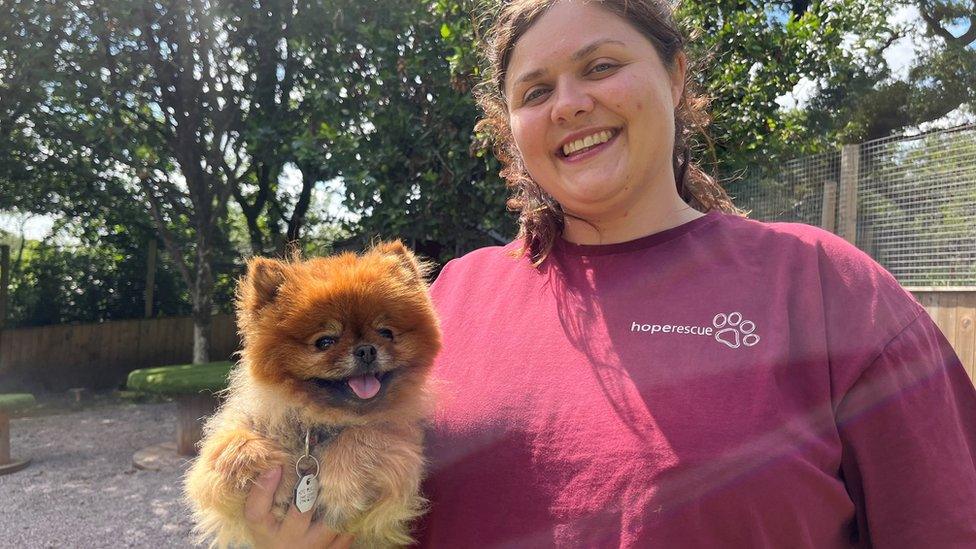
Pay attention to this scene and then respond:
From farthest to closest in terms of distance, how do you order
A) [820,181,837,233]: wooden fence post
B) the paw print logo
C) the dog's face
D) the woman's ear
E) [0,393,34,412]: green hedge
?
[0,393,34,412]: green hedge < [820,181,837,233]: wooden fence post < the woman's ear < the dog's face < the paw print logo

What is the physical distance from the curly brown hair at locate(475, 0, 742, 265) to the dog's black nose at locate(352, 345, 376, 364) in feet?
1.89

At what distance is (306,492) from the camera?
1872mm

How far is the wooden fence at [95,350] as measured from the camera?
507 inches

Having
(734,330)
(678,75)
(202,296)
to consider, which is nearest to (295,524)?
(734,330)

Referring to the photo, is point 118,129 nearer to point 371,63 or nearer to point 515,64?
point 371,63

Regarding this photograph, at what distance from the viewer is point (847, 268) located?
5.28 feet

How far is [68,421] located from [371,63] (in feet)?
27.9

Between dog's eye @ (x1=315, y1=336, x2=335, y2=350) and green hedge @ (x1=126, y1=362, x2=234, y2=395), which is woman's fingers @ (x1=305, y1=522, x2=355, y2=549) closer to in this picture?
dog's eye @ (x1=315, y1=336, x2=335, y2=350)

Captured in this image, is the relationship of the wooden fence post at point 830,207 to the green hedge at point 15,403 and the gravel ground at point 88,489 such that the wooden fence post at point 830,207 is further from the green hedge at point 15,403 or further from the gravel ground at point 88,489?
the green hedge at point 15,403

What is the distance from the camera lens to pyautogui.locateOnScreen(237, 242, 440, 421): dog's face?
76.5 inches

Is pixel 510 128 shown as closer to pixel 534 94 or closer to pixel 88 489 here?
pixel 534 94

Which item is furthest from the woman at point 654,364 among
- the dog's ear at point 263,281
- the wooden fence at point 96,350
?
the wooden fence at point 96,350

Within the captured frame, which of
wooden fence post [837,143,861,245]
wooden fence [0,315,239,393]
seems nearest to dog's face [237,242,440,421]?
wooden fence post [837,143,861,245]

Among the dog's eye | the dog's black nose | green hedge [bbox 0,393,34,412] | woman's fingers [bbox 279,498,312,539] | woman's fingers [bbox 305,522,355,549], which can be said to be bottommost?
green hedge [bbox 0,393,34,412]
